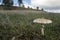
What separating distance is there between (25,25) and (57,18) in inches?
103

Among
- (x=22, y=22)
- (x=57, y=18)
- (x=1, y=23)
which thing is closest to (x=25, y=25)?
(x=22, y=22)

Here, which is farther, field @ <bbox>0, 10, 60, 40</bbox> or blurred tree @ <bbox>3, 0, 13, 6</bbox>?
blurred tree @ <bbox>3, 0, 13, 6</bbox>

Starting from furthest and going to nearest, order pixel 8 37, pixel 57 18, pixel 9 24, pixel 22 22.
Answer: pixel 57 18 → pixel 22 22 → pixel 9 24 → pixel 8 37

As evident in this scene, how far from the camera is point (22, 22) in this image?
10.0 m

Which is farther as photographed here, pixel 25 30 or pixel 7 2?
pixel 7 2

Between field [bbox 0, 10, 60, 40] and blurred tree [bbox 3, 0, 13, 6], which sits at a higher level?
blurred tree [bbox 3, 0, 13, 6]

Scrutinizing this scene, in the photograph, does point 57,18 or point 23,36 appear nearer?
point 23,36

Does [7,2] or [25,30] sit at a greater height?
[7,2]

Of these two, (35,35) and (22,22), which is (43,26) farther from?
(22,22)

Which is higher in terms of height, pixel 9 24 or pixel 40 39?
pixel 9 24

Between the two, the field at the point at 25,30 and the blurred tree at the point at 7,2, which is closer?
the field at the point at 25,30

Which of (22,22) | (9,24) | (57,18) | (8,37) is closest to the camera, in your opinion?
(8,37)

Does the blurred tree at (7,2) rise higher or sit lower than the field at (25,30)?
higher

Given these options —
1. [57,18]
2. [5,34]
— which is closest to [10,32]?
[5,34]
